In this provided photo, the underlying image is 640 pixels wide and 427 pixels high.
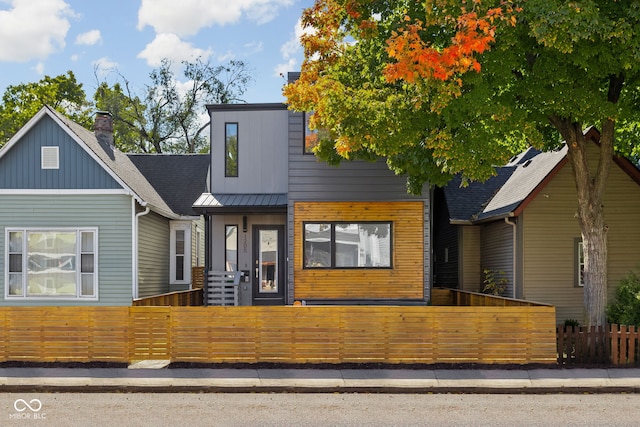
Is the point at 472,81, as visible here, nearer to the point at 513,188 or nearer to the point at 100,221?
the point at 513,188

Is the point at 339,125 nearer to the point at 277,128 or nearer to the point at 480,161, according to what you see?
the point at 480,161

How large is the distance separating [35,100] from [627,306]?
→ 3646 centimetres

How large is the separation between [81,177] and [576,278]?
14649 mm

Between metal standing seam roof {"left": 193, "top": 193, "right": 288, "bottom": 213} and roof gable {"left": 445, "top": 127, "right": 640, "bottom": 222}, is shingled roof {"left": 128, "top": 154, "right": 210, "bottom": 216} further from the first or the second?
roof gable {"left": 445, "top": 127, "right": 640, "bottom": 222}

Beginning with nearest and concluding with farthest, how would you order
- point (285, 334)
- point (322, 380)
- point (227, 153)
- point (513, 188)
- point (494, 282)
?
1. point (322, 380)
2. point (285, 334)
3. point (227, 153)
4. point (494, 282)
5. point (513, 188)

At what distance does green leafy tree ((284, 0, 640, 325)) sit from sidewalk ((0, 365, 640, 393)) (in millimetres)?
3082

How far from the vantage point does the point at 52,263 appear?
20000 mm

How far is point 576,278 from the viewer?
68.8 feet

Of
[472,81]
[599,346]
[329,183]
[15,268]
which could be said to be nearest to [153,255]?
[15,268]

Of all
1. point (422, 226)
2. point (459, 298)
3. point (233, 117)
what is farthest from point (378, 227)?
point (233, 117)

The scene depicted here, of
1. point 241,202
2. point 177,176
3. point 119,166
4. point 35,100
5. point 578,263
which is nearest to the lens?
point 241,202

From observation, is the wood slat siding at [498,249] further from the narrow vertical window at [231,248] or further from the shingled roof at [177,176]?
the shingled roof at [177,176]

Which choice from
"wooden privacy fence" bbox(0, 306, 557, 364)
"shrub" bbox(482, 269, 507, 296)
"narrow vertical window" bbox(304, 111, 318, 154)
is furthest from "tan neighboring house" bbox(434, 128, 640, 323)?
"wooden privacy fence" bbox(0, 306, 557, 364)

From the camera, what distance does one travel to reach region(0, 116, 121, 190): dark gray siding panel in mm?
19859
